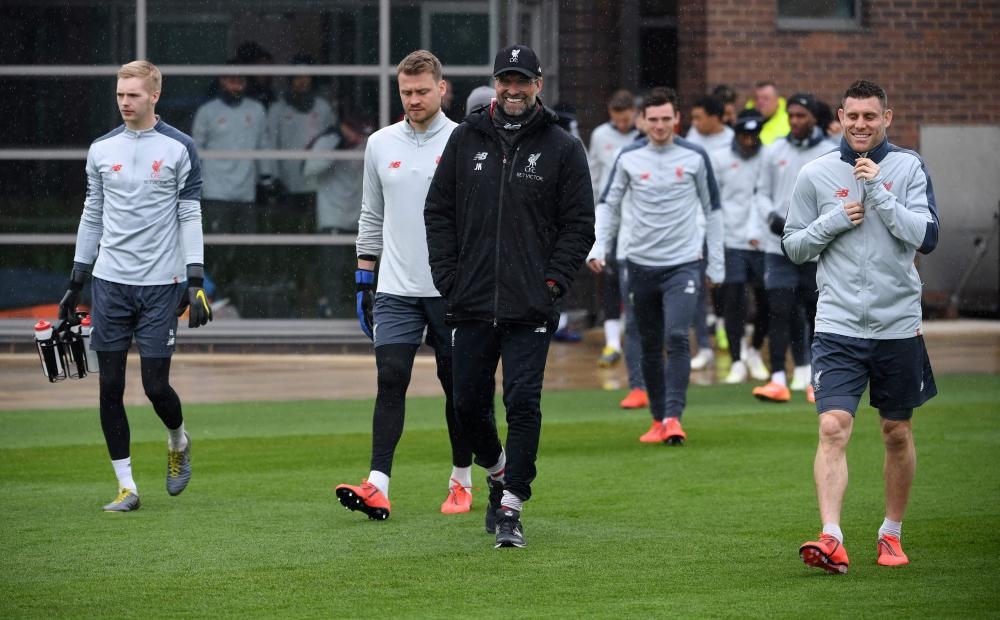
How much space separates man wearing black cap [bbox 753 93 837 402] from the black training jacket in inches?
215

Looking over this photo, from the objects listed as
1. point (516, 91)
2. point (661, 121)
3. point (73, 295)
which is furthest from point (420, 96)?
point (661, 121)

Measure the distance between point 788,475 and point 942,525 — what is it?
1670 millimetres

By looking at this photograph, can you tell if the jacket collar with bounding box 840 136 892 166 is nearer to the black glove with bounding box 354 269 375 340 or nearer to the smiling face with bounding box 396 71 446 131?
the smiling face with bounding box 396 71 446 131

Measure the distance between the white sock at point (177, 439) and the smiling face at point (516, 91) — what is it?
2597 millimetres

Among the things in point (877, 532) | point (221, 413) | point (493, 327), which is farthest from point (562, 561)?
point (221, 413)

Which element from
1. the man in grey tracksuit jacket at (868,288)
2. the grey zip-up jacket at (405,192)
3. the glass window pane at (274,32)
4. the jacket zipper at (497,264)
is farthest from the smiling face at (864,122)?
the glass window pane at (274,32)

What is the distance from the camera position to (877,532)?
7703 millimetres

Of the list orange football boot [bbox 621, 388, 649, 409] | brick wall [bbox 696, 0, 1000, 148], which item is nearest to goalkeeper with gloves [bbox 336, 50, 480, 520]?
orange football boot [bbox 621, 388, 649, 409]

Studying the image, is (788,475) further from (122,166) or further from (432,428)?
(122,166)

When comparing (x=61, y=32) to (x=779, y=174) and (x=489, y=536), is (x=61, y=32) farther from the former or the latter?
(x=489, y=536)

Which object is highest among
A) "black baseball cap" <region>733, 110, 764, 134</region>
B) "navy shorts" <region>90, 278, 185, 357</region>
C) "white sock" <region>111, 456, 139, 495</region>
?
"black baseball cap" <region>733, 110, 764, 134</region>

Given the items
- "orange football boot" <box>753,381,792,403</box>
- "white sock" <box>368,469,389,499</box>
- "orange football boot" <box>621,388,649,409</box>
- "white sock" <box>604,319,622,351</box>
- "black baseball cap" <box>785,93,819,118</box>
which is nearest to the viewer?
"white sock" <box>368,469,389,499</box>

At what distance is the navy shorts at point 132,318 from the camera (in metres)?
8.36

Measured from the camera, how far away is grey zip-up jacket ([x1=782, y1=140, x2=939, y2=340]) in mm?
6824
